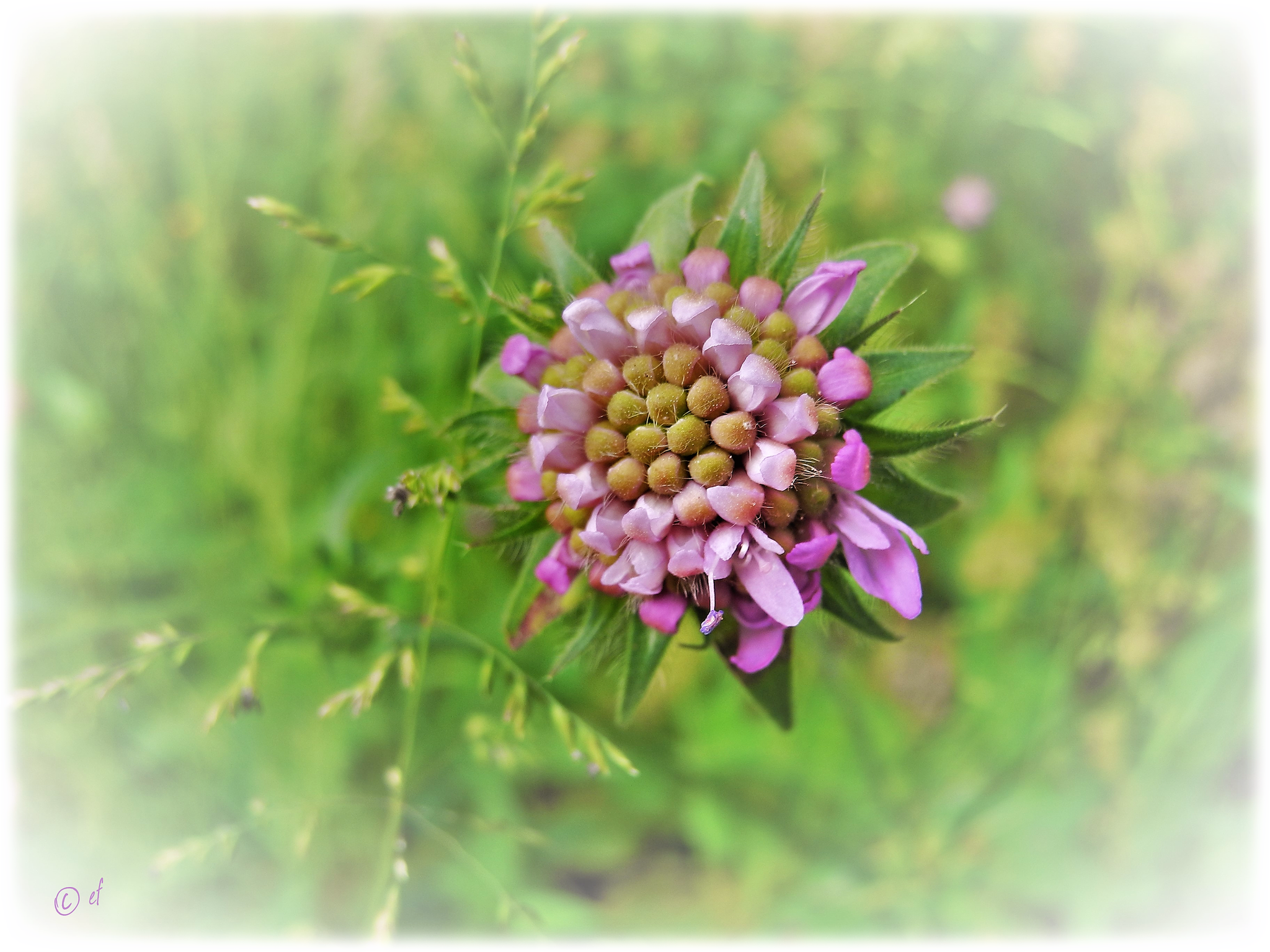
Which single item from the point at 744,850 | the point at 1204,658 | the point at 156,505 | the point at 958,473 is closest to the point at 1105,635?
the point at 1204,658

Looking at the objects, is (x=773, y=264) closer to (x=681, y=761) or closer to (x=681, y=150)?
(x=681, y=150)

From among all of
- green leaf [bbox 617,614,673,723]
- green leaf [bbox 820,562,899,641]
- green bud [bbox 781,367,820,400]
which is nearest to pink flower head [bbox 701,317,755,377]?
green bud [bbox 781,367,820,400]

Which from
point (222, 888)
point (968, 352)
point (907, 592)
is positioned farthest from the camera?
point (222, 888)

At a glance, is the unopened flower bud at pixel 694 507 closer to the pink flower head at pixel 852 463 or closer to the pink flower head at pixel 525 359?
the pink flower head at pixel 852 463

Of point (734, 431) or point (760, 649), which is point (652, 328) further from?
point (760, 649)

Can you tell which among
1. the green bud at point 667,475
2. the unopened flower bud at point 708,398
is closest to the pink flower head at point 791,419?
the unopened flower bud at point 708,398

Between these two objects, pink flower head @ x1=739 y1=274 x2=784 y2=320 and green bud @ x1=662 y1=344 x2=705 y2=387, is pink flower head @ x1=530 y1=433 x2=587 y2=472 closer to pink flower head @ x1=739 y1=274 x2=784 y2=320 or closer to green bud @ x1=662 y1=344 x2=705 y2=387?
green bud @ x1=662 y1=344 x2=705 y2=387

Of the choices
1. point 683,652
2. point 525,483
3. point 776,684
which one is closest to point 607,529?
point 525,483
